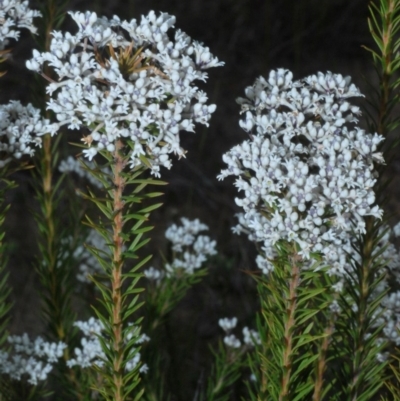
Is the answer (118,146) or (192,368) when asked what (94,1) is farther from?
(118,146)

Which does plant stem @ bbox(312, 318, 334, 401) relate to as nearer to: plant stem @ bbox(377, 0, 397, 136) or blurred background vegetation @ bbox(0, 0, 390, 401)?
plant stem @ bbox(377, 0, 397, 136)

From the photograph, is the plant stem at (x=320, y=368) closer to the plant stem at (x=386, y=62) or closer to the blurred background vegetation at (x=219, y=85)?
the plant stem at (x=386, y=62)

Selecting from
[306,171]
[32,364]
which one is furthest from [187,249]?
[306,171]

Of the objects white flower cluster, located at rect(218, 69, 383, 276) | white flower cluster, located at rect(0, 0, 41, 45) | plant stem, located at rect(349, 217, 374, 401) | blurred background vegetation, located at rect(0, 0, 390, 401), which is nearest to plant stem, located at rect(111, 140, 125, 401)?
white flower cluster, located at rect(218, 69, 383, 276)

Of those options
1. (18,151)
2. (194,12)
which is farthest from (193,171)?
(18,151)

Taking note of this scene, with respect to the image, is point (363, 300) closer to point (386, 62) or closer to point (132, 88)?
point (386, 62)

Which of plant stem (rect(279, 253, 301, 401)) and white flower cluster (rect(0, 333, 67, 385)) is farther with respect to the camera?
white flower cluster (rect(0, 333, 67, 385))

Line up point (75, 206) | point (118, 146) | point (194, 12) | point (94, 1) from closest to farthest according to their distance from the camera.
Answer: point (118, 146) < point (75, 206) < point (94, 1) < point (194, 12)
